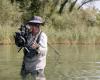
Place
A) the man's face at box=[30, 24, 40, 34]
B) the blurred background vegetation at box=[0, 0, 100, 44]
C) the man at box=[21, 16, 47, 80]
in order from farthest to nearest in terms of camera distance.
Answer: the blurred background vegetation at box=[0, 0, 100, 44] < the man's face at box=[30, 24, 40, 34] < the man at box=[21, 16, 47, 80]

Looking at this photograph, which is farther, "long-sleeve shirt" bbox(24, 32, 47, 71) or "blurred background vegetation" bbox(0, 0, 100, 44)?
"blurred background vegetation" bbox(0, 0, 100, 44)

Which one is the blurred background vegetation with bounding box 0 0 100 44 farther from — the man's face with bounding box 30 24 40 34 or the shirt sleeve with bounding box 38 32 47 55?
the shirt sleeve with bounding box 38 32 47 55

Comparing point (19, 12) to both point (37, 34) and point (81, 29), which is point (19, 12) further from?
point (37, 34)

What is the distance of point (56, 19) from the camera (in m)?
48.8

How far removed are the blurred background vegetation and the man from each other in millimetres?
25251

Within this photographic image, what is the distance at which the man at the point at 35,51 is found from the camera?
11188 millimetres

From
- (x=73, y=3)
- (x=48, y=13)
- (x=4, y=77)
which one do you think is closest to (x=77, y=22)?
(x=48, y=13)

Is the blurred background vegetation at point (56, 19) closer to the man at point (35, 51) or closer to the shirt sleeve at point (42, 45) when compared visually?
the man at point (35, 51)

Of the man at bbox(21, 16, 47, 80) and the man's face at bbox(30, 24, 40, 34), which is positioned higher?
the man's face at bbox(30, 24, 40, 34)

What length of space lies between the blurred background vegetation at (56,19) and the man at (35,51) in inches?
994

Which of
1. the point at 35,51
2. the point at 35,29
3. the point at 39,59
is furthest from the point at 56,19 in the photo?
the point at 35,51

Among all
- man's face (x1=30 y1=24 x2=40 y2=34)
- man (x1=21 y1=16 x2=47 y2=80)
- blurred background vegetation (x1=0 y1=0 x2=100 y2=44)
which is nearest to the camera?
man (x1=21 y1=16 x2=47 y2=80)

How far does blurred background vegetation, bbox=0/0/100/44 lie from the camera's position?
40375mm

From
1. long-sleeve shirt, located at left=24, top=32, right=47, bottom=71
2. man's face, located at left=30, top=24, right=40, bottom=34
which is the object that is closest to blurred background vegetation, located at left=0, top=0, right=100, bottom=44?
man's face, located at left=30, top=24, right=40, bottom=34
